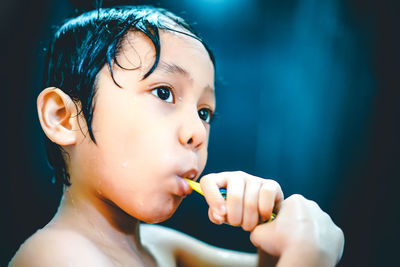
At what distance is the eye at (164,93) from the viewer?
1.42 ft

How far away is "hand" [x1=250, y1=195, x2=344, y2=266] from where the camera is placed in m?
0.32

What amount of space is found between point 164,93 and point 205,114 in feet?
0.42

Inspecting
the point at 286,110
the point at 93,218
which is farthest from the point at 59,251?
the point at 286,110

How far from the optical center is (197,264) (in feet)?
2.18

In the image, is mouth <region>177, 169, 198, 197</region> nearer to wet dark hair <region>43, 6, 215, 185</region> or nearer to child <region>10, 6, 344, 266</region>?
child <region>10, 6, 344, 266</region>

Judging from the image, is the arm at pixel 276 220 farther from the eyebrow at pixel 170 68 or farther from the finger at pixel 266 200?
the eyebrow at pixel 170 68

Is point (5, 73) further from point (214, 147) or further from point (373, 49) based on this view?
point (373, 49)

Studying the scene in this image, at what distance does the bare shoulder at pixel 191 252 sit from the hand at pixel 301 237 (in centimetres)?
33

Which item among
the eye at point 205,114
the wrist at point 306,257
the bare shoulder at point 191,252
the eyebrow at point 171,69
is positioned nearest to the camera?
the wrist at point 306,257

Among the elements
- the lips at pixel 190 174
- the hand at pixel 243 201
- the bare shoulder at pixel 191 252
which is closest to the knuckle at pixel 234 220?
the hand at pixel 243 201

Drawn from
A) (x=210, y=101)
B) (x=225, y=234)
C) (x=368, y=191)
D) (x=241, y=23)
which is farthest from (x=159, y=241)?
(x=241, y=23)

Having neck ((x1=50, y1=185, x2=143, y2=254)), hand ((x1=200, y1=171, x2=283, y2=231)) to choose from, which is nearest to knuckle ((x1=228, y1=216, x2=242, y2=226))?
hand ((x1=200, y1=171, x2=283, y2=231))

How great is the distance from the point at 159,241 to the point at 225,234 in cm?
23

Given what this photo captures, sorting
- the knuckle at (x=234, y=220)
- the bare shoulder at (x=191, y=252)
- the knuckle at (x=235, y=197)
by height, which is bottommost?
the bare shoulder at (x=191, y=252)
